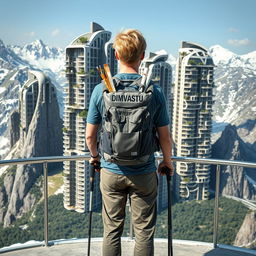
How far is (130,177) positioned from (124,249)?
2014mm

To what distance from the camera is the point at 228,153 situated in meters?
78.0

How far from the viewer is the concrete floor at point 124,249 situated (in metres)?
3.82

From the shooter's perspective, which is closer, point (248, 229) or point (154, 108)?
point (154, 108)

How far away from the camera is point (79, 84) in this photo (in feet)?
178

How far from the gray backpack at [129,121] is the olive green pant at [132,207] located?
0.17 meters

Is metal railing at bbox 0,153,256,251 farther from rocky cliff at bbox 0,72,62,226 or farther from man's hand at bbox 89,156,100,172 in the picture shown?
rocky cliff at bbox 0,72,62,226

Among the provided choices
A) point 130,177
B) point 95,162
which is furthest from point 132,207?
point 95,162

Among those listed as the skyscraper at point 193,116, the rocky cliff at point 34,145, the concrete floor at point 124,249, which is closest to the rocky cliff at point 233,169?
the skyscraper at point 193,116

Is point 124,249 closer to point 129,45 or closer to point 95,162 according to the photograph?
point 95,162

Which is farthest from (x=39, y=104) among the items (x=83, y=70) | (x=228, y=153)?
(x=228, y=153)

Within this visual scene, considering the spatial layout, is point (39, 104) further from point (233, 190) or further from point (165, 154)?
point (165, 154)

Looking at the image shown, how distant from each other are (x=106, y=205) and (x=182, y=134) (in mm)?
58678

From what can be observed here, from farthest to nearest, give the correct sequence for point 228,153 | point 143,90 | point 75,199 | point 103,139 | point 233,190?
1. point 228,153
2. point 233,190
3. point 75,199
4. point 103,139
5. point 143,90

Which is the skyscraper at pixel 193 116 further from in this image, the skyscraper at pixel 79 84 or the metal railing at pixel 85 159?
the metal railing at pixel 85 159
